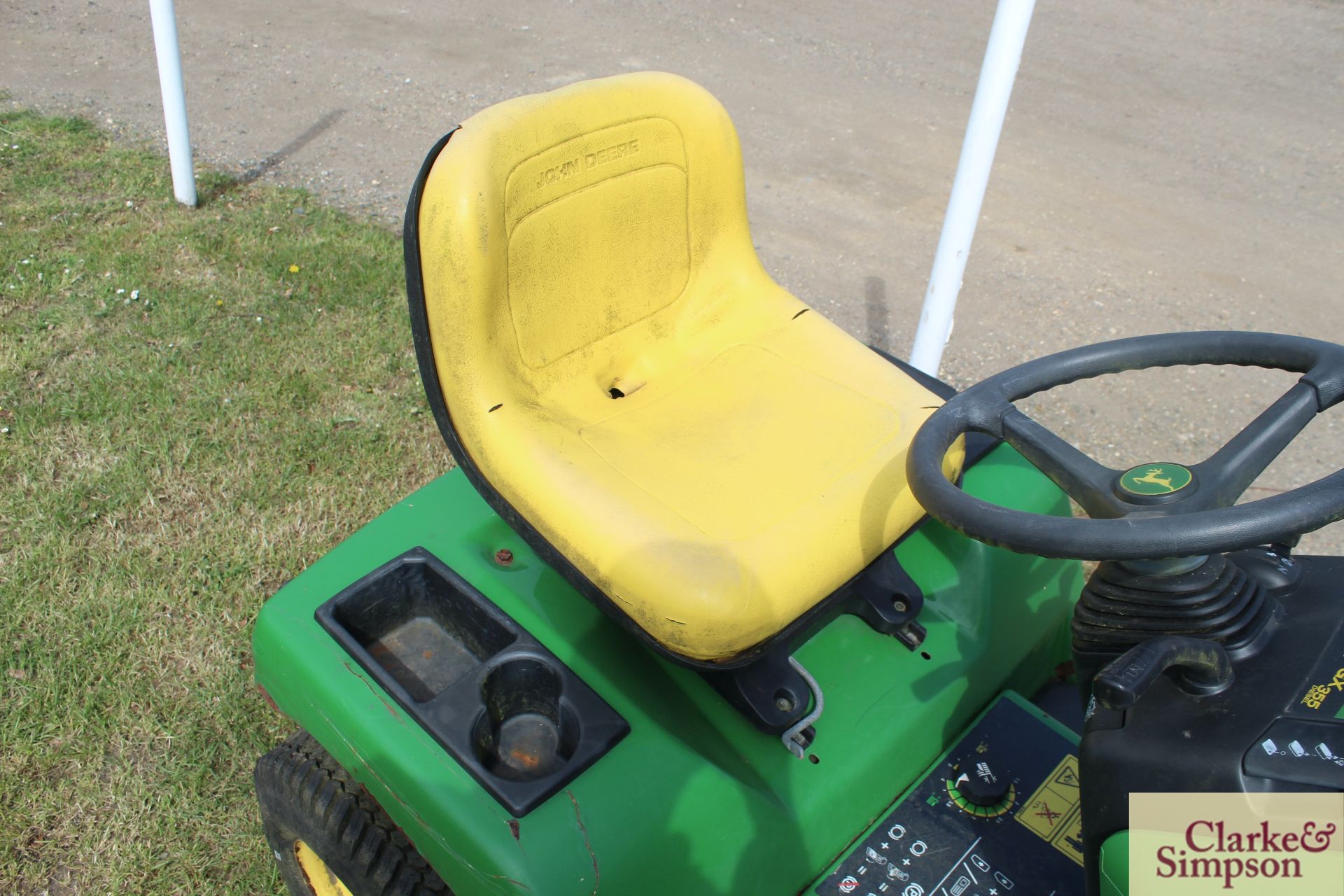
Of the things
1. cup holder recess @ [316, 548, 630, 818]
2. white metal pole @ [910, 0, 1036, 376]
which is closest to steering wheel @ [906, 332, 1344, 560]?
cup holder recess @ [316, 548, 630, 818]

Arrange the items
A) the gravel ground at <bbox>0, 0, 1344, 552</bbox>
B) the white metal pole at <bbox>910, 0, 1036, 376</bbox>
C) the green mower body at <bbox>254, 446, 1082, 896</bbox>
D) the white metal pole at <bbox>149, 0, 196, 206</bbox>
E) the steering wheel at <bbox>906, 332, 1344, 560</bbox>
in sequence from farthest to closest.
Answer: the gravel ground at <bbox>0, 0, 1344, 552</bbox>
the white metal pole at <bbox>149, 0, 196, 206</bbox>
the white metal pole at <bbox>910, 0, 1036, 376</bbox>
the green mower body at <bbox>254, 446, 1082, 896</bbox>
the steering wheel at <bbox>906, 332, 1344, 560</bbox>

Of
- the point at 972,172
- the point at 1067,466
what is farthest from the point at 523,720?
the point at 972,172

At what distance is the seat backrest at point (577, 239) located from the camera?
50.1 inches

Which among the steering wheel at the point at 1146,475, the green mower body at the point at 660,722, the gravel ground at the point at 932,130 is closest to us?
the steering wheel at the point at 1146,475

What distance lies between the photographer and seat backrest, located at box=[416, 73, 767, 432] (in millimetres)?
1273

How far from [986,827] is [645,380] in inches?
29.6

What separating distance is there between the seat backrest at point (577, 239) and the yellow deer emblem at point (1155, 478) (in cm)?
71

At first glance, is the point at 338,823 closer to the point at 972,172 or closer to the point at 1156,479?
the point at 1156,479

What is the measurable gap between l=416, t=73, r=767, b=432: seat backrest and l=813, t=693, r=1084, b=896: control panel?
0.67m

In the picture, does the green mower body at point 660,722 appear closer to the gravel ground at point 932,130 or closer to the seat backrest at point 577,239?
the seat backrest at point 577,239

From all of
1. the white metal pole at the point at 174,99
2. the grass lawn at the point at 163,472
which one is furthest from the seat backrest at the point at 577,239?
the white metal pole at the point at 174,99

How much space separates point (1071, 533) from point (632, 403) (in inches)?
27.2

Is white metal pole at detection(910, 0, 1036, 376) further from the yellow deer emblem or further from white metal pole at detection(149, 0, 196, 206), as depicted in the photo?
white metal pole at detection(149, 0, 196, 206)

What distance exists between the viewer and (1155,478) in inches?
41.6
